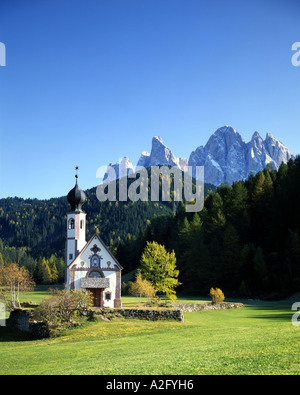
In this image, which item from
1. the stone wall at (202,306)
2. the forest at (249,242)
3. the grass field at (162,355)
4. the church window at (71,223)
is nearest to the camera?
the grass field at (162,355)

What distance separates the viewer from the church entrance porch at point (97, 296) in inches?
1613

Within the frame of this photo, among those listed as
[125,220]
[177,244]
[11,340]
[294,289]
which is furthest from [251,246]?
[125,220]

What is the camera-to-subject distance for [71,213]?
44844 millimetres

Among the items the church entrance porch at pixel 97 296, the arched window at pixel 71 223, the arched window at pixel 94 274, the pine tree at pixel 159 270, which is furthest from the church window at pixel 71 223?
the pine tree at pixel 159 270

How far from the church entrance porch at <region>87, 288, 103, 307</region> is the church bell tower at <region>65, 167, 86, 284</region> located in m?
4.29

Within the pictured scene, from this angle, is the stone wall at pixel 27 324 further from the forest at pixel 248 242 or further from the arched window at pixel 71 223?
the forest at pixel 248 242

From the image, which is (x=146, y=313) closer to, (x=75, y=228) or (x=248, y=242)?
(x=75, y=228)

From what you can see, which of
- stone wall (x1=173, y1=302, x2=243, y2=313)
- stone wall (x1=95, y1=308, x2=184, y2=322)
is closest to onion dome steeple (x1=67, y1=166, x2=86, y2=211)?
stone wall (x1=95, y1=308, x2=184, y2=322)

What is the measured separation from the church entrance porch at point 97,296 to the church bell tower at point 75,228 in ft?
14.1

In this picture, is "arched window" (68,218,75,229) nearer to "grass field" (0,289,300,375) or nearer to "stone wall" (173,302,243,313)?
"stone wall" (173,302,243,313)

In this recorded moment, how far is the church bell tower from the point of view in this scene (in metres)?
43.8

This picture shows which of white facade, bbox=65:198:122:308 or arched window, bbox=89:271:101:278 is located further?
arched window, bbox=89:271:101:278

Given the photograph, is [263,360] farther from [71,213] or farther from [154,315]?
[71,213]

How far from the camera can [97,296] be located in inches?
1625
